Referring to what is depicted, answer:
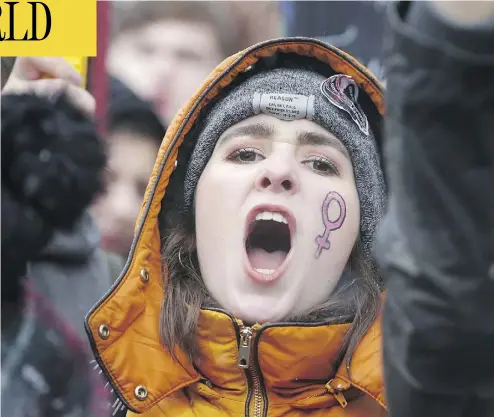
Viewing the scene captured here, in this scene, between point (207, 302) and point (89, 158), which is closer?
point (207, 302)

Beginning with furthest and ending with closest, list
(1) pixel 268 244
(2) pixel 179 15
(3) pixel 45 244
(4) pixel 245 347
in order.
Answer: (2) pixel 179 15, (3) pixel 45 244, (1) pixel 268 244, (4) pixel 245 347

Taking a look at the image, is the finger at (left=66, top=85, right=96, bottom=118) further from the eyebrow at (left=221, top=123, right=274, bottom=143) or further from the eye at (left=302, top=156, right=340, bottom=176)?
the eye at (left=302, top=156, right=340, bottom=176)

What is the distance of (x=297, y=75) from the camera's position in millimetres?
1318

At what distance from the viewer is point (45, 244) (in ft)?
5.38

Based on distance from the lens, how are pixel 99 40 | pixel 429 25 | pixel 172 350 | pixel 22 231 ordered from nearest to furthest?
pixel 429 25 < pixel 172 350 < pixel 22 231 < pixel 99 40

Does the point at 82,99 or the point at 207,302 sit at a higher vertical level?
the point at 82,99

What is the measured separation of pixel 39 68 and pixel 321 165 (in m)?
0.73

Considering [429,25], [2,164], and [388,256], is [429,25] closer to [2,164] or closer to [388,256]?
[388,256]

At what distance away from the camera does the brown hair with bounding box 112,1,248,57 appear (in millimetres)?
1745

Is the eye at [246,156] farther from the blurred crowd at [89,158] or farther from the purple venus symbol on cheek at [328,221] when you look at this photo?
the blurred crowd at [89,158]

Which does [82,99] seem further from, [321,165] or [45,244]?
[321,165]

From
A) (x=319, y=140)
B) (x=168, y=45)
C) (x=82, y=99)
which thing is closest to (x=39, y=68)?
(x=82, y=99)

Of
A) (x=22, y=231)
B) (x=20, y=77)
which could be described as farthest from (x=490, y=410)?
(x=20, y=77)

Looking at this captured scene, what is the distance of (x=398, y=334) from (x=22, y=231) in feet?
3.48
